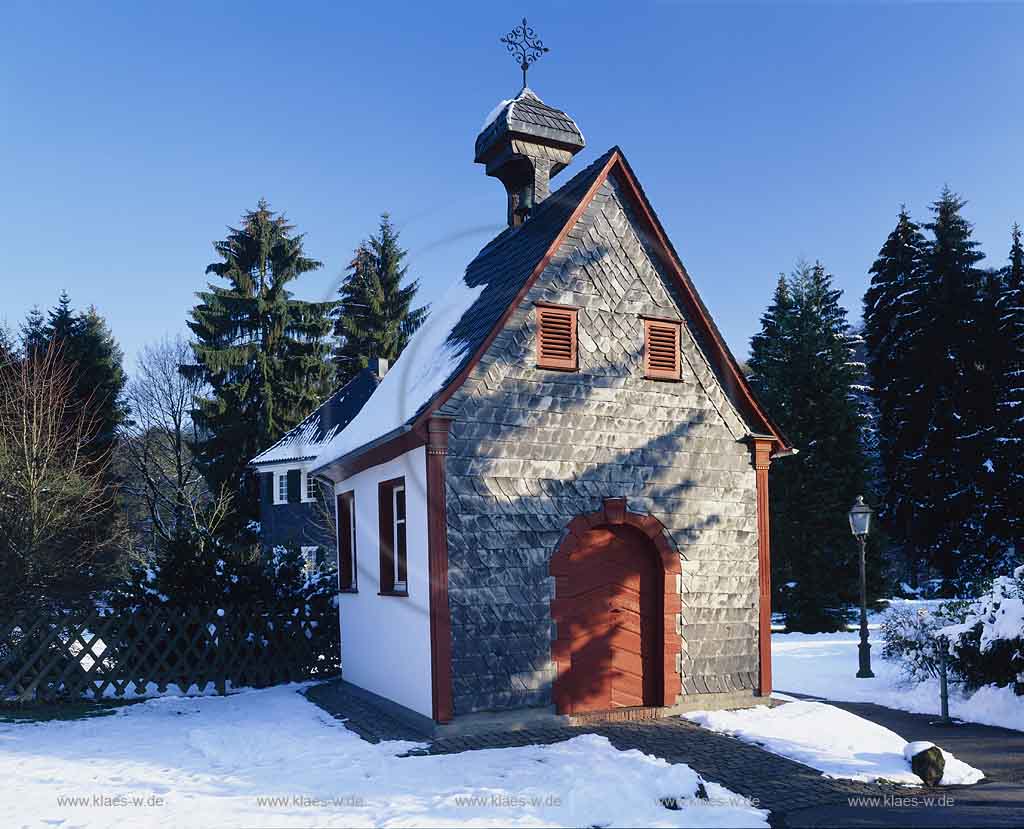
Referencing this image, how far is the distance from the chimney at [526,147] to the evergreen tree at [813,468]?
15.8m

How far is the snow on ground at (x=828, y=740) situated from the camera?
9.20 m

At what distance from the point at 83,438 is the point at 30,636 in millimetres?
22477

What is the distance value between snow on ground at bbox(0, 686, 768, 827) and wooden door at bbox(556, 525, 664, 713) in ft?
5.35

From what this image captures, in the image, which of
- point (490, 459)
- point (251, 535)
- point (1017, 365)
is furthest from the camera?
point (1017, 365)

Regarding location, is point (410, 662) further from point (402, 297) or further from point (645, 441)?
point (402, 297)

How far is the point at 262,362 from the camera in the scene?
38062 millimetres

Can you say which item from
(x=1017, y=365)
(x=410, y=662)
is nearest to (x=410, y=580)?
(x=410, y=662)

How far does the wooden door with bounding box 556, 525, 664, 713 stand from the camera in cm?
1173

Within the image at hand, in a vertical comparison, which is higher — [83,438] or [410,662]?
[83,438]

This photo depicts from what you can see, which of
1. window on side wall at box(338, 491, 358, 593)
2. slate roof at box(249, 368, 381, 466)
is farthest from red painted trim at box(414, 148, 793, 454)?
slate roof at box(249, 368, 381, 466)

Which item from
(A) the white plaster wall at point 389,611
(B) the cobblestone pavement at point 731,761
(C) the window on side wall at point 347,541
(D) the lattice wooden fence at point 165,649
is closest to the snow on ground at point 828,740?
(B) the cobblestone pavement at point 731,761

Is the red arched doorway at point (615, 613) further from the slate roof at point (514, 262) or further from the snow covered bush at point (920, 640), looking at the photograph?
the snow covered bush at point (920, 640)

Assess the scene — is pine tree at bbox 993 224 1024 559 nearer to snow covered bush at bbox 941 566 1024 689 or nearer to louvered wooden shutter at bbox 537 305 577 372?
snow covered bush at bbox 941 566 1024 689

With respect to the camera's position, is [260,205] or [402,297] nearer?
[260,205]
